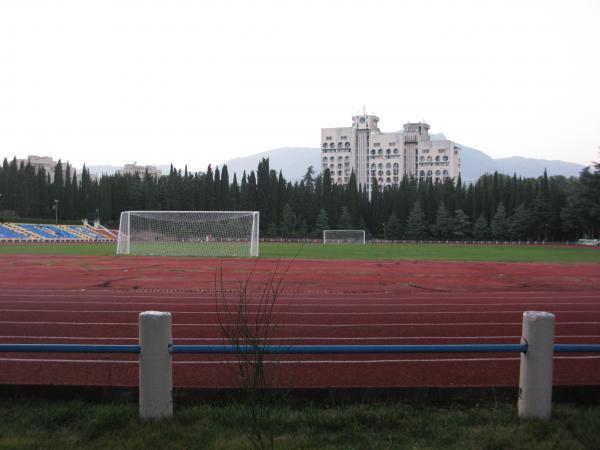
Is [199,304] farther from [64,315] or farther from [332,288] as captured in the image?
[332,288]

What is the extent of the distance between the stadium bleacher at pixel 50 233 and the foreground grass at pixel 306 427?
2565 inches

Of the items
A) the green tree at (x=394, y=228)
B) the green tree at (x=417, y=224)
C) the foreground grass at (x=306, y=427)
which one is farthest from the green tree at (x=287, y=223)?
the foreground grass at (x=306, y=427)

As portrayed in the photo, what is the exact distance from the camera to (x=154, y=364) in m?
4.66

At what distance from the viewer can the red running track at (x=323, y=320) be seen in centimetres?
652

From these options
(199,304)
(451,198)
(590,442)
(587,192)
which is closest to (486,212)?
(451,198)

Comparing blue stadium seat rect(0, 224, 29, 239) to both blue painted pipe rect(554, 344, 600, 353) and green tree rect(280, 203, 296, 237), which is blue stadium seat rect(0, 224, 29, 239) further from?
blue painted pipe rect(554, 344, 600, 353)

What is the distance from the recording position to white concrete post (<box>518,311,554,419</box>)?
Answer: 15.6 ft

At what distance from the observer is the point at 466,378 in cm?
642

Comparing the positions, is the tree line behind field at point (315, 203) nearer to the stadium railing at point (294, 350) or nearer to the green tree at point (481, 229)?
the green tree at point (481, 229)

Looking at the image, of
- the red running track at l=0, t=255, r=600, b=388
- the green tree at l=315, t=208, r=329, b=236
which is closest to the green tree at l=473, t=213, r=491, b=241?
the green tree at l=315, t=208, r=329, b=236

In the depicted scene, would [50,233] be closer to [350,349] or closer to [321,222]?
[321,222]

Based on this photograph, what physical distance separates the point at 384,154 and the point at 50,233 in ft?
386

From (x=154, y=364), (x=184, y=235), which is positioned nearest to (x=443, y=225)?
(x=184, y=235)

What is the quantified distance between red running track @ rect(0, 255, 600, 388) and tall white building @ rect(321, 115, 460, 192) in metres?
152
